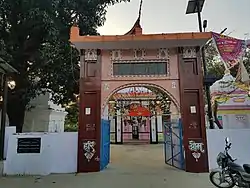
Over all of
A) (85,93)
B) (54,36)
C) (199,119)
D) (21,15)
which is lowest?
(199,119)

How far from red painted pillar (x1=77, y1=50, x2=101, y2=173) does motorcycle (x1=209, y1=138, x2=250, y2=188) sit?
138 inches

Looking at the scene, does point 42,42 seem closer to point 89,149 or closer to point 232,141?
point 89,149

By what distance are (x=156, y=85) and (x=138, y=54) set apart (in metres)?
1.14

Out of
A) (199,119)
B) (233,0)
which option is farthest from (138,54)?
(233,0)

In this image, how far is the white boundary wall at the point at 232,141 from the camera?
7746mm

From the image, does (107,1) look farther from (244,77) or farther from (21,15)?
(244,77)

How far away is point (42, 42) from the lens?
10789mm

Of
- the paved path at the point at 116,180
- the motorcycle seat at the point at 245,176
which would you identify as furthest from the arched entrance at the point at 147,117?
the motorcycle seat at the point at 245,176

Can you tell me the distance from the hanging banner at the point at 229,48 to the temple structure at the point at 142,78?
41cm

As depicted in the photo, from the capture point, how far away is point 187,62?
8.05 metres

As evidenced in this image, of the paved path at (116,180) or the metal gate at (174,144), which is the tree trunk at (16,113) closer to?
the paved path at (116,180)

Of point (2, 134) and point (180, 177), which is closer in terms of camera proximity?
point (180, 177)

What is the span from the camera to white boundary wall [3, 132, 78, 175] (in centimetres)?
765

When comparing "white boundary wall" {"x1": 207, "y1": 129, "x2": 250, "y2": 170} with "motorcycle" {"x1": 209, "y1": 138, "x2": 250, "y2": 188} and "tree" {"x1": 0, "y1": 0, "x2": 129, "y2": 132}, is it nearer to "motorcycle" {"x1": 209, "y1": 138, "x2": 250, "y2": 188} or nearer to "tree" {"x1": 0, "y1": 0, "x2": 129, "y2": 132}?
"motorcycle" {"x1": 209, "y1": 138, "x2": 250, "y2": 188}
